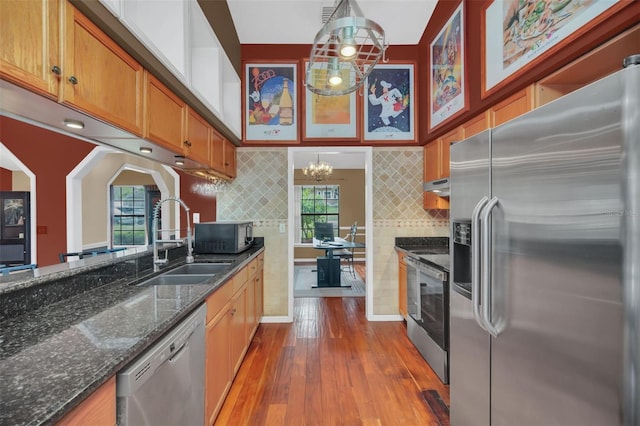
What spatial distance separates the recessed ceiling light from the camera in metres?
1.26

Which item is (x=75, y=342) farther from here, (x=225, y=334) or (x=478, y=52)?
(x=478, y=52)

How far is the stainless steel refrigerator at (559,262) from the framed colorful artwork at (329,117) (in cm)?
218

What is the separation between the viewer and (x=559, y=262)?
92 cm

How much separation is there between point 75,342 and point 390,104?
141 inches

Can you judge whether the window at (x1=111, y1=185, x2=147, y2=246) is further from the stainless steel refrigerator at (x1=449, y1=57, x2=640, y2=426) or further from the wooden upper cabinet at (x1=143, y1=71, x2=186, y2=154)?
the stainless steel refrigerator at (x1=449, y1=57, x2=640, y2=426)

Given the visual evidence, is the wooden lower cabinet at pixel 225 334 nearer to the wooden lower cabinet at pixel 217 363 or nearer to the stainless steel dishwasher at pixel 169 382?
the wooden lower cabinet at pixel 217 363

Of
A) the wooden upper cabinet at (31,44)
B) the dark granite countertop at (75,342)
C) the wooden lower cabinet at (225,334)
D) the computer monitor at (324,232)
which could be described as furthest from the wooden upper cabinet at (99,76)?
the computer monitor at (324,232)

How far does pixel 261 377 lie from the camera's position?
2.29 meters

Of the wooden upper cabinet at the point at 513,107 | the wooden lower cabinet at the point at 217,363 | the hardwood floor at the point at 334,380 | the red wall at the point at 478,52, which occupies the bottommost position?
the hardwood floor at the point at 334,380

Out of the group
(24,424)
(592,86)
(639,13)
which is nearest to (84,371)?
(24,424)

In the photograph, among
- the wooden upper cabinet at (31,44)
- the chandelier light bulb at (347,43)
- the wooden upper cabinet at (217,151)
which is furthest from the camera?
the wooden upper cabinet at (217,151)

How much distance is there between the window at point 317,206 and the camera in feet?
25.6

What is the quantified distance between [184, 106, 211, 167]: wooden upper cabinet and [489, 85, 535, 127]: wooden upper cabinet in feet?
7.88

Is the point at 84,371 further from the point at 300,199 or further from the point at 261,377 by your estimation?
the point at 300,199
